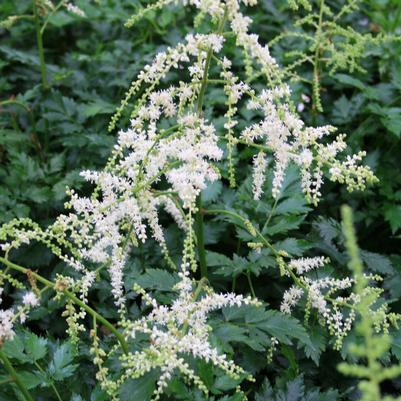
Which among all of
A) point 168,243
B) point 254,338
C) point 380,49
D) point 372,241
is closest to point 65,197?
point 168,243

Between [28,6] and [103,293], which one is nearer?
[103,293]

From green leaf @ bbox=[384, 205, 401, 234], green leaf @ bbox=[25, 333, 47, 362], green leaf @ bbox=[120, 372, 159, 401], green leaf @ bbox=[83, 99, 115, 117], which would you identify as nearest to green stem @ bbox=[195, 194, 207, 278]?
green leaf @ bbox=[120, 372, 159, 401]

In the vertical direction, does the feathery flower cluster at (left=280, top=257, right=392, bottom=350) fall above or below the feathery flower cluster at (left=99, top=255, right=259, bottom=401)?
below

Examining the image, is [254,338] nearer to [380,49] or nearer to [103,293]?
[103,293]

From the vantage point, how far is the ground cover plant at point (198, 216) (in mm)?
2498

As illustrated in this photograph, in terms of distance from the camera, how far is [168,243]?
3.70 metres

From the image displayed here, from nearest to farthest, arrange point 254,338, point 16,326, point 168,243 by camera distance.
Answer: point 254,338 → point 16,326 → point 168,243

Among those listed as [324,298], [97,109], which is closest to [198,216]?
[324,298]

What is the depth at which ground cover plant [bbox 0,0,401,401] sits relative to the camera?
8.20 ft

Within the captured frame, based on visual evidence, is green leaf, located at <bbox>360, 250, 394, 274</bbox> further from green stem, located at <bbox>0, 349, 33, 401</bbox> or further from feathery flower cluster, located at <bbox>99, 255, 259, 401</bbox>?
green stem, located at <bbox>0, 349, 33, 401</bbox>

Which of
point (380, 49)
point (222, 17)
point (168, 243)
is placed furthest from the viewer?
point (380, 49)

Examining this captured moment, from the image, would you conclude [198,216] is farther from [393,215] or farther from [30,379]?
[393,215]

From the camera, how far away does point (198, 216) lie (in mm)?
2902

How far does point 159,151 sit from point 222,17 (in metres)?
0.62
